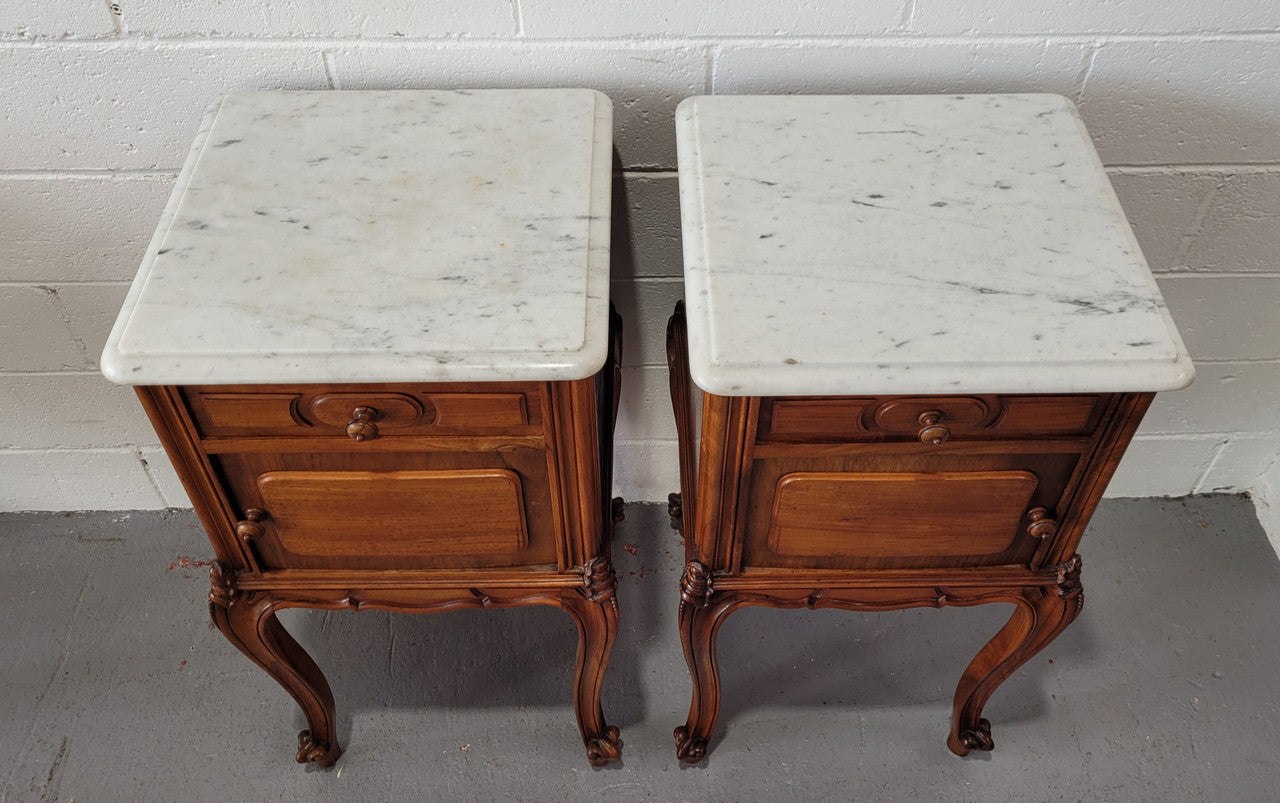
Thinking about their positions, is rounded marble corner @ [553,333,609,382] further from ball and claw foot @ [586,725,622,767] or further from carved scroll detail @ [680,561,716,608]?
ball and claw foot @ [586,725,622,767]

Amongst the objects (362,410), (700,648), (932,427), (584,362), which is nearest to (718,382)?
(584,362)

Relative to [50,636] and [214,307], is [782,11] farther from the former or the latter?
[50,636]

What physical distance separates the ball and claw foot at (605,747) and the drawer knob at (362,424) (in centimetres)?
74

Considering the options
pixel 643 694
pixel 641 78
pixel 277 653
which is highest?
pixel 641 78

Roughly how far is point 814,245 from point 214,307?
60 centimetres

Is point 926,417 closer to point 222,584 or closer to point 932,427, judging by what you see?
point 932,427

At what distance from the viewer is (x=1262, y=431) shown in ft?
5.53

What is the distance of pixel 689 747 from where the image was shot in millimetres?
1399

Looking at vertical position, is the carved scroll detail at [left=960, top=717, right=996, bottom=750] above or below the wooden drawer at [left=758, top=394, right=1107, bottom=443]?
below

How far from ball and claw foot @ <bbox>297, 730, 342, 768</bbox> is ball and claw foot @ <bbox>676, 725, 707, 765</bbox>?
0.55 metres

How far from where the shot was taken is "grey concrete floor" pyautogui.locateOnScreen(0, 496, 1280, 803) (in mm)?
1420

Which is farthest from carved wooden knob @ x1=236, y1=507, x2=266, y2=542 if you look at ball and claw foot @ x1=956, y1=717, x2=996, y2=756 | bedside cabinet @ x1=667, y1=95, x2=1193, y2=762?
ball and claw foot @ x1=956, y1=717, x2=996, y2=756

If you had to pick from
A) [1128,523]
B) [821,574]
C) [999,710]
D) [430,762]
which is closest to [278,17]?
[821,574]

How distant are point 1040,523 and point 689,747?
2.23ft
